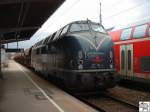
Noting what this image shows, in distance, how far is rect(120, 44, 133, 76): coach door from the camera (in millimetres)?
17006

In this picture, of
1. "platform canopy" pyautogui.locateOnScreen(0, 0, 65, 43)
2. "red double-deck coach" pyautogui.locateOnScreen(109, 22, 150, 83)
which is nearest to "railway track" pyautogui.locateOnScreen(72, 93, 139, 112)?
"red double-deck coach" pyautogui.locateOnScreen(109, 22, 150, 83)

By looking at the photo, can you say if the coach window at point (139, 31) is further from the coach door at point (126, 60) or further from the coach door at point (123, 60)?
the coach door at point (123, 60)

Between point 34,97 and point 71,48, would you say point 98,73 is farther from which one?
point 34,97

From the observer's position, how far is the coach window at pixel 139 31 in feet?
52.6

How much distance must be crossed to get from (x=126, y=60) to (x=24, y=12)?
1704 centimetres

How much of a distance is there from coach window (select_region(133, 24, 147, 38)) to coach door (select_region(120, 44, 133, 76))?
0.63 meters

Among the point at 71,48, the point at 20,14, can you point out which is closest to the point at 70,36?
the point at 71,48

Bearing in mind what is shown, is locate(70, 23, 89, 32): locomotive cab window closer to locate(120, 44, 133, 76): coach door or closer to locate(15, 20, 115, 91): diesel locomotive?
locate(15, 20, 115, 91): diesel locomotive

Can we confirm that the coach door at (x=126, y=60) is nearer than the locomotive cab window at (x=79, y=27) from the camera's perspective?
No

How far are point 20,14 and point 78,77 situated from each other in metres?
20.4

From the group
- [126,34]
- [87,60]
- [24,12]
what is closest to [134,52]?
[126,34]

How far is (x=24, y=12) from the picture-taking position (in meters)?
32.2

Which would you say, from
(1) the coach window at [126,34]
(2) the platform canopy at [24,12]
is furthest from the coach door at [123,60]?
(2) the platform canopy at [24,12]

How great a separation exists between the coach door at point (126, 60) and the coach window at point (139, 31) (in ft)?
2.06
